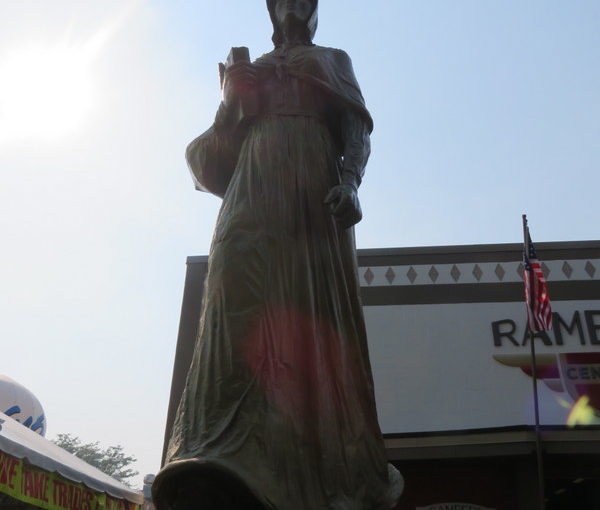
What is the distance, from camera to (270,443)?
209 cm

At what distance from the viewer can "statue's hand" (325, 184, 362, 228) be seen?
2533mm

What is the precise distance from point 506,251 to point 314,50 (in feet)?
40.1

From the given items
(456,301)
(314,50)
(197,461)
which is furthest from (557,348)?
(197,461)

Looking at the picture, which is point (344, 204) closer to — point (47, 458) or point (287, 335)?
point (287, 335)

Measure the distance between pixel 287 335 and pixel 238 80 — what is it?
114cm

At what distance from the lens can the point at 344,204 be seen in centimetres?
254

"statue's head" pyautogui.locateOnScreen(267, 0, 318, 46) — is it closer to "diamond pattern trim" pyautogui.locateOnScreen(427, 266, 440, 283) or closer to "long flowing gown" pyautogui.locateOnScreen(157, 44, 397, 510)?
"long flowing gown" pyautogui.locateOnScreen(157, 44, 397, 510)

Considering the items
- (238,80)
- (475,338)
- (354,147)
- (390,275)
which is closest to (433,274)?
(390,275)

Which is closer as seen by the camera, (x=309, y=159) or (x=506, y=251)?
(x=309, y=159)

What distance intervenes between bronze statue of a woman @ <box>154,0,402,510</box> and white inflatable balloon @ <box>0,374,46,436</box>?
1283cm

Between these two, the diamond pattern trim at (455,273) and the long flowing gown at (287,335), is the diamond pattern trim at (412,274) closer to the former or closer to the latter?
A: the diamond pattern trim at (455,273)

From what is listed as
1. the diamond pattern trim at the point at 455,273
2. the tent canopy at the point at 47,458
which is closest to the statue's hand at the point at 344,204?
the tent canopy at the point at 47,458

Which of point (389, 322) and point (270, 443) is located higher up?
point (389, 322)

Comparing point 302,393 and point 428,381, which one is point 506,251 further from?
point 302,393
